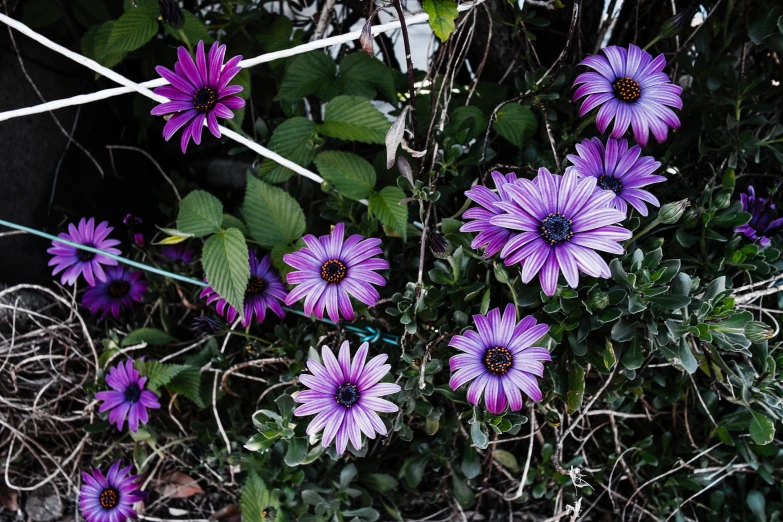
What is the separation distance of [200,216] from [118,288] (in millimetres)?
360

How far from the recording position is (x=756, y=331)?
2.93 feet

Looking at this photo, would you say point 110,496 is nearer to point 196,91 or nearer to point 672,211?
point 196,91

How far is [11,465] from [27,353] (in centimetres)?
25

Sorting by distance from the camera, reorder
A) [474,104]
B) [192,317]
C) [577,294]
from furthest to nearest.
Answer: [192,317] < [474,104] < [577,294]

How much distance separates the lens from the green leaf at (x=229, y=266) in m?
0.99

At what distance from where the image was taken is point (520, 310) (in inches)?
38.6

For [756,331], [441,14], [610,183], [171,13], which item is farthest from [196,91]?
[756,331]

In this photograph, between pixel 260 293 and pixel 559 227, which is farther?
pixel 260 293

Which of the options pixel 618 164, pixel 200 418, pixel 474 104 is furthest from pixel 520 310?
pixel 200 418

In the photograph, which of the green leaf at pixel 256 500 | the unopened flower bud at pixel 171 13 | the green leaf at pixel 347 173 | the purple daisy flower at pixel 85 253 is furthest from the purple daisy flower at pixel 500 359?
the purple daisy flower at pixel 85 253

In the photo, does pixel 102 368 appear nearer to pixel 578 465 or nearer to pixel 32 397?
pixel 32 397

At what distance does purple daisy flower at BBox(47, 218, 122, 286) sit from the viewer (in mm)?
1243

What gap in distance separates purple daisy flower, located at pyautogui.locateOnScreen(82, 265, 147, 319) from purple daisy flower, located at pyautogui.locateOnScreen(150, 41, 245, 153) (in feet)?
1.60

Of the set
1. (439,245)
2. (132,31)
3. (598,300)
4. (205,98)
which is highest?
(132,31)
